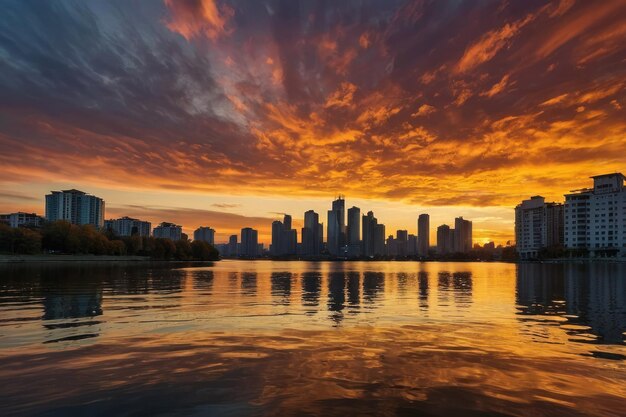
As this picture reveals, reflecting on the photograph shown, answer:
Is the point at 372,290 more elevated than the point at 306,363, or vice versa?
the point at 306,363

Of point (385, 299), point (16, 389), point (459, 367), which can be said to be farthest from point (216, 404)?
point (385, 299)

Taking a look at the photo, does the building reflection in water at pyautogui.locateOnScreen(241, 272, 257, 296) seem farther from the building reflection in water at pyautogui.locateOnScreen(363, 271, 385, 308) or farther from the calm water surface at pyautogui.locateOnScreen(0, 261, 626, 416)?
the calm water surface at pyautogui.locateOnScreen(0, 261, 626, 416)

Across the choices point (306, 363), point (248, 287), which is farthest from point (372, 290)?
point (306, 363)

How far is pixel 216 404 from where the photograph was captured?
13.5m

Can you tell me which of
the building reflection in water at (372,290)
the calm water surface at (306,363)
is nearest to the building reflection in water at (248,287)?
the building reflection in water at (372,290)

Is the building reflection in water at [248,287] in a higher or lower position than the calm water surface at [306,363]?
lower

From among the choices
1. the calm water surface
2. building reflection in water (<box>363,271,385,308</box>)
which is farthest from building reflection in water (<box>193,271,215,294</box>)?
the calm water surface

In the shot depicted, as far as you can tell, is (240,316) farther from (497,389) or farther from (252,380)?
(497,389)

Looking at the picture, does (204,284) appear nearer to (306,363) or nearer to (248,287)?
(248,287)

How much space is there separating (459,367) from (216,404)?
1091 centimetres

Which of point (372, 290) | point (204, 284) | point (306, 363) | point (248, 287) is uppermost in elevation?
point (306, 363)

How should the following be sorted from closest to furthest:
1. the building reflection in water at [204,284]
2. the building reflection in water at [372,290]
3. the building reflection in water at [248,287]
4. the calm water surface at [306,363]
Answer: the calm water surface at [306,363] < the building reflection in water at [372,290] < the building reflection in water at [248,287] < the building reflection in water at [204,284]

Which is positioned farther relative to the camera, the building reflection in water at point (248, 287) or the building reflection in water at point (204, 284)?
the building reflection in water at point (204, 284)

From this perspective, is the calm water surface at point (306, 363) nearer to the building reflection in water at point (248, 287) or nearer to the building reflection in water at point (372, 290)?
the building reflection in water at point (372, 290)
